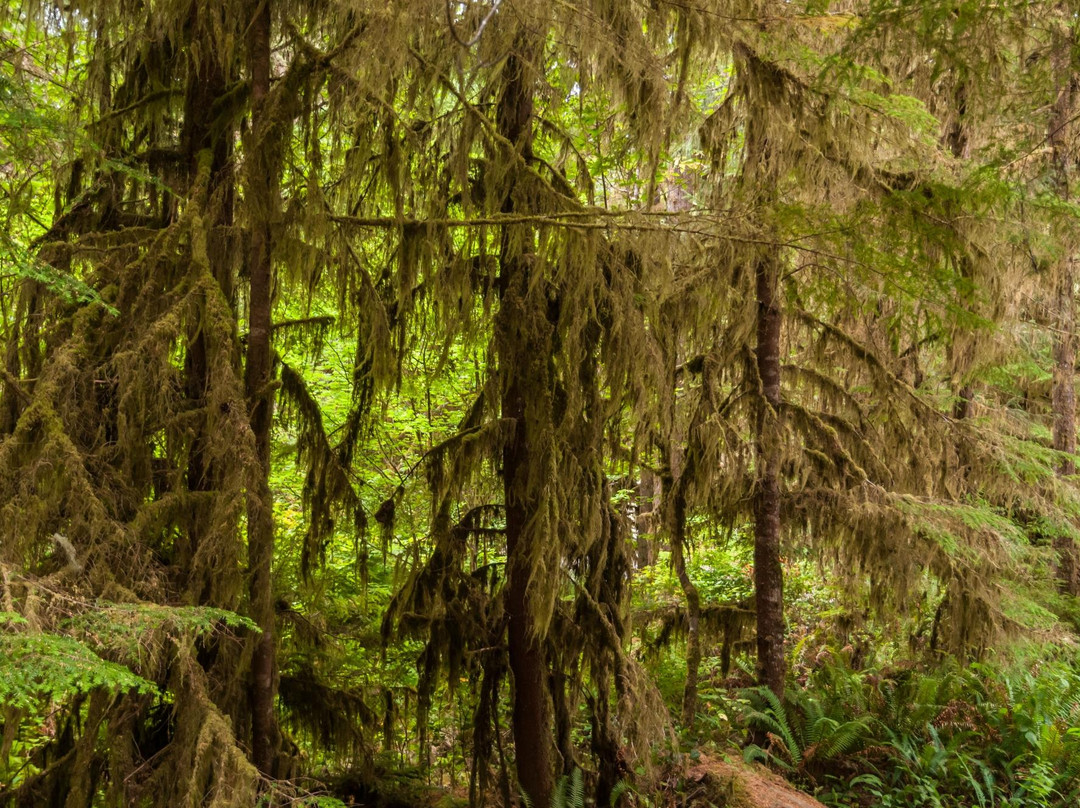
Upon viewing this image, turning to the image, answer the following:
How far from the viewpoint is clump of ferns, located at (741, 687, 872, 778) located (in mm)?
7137

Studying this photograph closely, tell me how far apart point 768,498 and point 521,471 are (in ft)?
9.50

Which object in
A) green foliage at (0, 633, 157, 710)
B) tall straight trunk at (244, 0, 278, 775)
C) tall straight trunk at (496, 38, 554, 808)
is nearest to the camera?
green foliage at (0, 633, 157, 710)

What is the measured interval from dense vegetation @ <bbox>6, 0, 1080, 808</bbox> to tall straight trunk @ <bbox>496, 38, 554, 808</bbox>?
0.09 ft

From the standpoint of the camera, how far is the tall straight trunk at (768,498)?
7047 millimetres

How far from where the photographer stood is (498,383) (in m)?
5.07

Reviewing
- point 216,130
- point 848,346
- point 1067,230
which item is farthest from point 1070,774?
point 216,130

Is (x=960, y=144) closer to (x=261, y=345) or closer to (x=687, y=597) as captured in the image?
(x=687, y=597)

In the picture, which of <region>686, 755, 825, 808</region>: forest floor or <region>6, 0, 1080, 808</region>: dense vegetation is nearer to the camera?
<region>6, 0, 1080, 808</region>: dense vegetation

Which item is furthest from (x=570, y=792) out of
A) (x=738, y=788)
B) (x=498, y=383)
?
(x=498, y=383)

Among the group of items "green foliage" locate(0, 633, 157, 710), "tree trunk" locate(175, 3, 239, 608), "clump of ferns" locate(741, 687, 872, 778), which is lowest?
"clump of ferns" locate(741, 687, 872, 778)

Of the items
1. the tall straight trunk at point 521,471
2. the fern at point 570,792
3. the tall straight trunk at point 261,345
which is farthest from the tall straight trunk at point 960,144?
the tall straight trunk at point 261,345

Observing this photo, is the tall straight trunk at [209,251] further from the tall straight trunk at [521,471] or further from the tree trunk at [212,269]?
the tall straight trunk at [521,471]

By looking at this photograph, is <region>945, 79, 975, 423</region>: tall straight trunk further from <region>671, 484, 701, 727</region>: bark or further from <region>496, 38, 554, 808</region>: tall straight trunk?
<region>496, 38, 554, 808</region>: tall straight trunk

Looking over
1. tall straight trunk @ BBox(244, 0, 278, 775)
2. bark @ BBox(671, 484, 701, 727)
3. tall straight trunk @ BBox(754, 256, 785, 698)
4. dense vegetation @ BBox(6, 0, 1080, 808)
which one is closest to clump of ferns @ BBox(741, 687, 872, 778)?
dense vegetation @ BBox(6, 0, 1080, 808)
